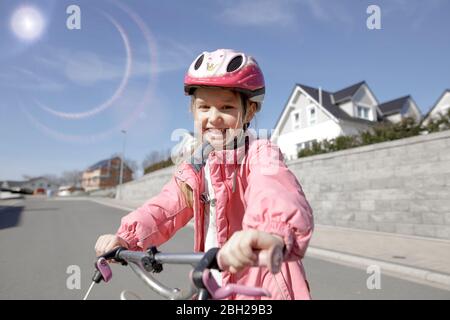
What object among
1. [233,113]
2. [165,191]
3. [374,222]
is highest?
[233,113]

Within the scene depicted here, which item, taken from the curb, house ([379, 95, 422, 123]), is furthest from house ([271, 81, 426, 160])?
the curb

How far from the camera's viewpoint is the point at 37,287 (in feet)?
15.1

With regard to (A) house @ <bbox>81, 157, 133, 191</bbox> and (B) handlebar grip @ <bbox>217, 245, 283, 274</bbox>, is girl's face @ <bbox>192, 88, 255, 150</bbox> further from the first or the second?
(A) house @ <bbox>81, 157, 133, 191</bbox>

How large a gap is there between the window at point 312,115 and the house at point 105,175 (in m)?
59.2

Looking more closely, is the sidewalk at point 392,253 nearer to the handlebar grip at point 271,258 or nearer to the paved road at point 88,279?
the paved road at point 88,279

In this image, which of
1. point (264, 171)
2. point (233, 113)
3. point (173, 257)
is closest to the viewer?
point (173, 257)

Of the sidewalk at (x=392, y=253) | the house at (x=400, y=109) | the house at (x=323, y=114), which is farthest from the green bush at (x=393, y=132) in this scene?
the house at (x=400, y=109)

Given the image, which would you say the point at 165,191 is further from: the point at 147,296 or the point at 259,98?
the point at 147,296

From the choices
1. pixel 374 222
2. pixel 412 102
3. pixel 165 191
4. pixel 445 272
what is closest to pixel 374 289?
pixel 445 272

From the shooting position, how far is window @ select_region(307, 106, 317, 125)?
26.7 m

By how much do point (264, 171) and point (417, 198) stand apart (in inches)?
352

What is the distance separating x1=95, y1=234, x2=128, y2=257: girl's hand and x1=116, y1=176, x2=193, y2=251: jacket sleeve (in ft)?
0.08

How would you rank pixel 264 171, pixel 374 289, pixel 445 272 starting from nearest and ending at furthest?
pixel 264 171 < pixel 374 289 < pixel 445 272
